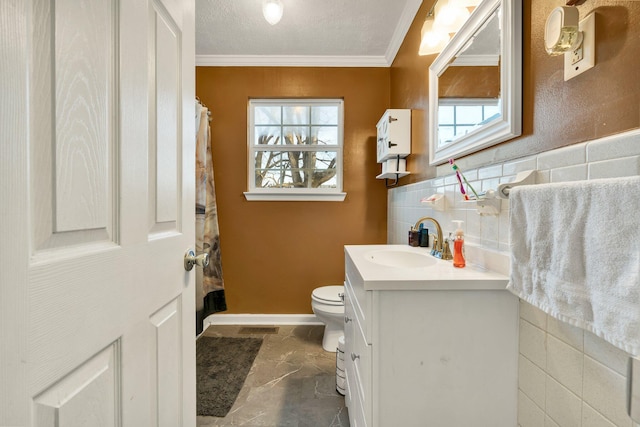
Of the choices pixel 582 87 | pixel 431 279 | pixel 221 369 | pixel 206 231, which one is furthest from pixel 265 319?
pixel 582 87

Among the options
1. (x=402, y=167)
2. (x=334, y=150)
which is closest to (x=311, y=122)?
(x=334, y=150)

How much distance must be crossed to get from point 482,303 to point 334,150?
193 cm

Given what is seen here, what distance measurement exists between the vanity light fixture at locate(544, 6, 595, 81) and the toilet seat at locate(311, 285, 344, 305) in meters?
1.59

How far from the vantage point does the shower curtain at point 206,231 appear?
2148mm

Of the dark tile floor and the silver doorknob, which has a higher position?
the silver doorknob

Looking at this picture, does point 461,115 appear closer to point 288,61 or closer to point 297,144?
point 297,144

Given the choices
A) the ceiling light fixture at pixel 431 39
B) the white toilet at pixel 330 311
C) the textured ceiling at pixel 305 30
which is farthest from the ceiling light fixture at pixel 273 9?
the white toilet at pixel 330 311

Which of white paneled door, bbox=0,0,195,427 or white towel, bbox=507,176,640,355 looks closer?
white paneled door, bbox=0,0,195,427

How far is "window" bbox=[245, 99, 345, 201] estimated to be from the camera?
2566 mm

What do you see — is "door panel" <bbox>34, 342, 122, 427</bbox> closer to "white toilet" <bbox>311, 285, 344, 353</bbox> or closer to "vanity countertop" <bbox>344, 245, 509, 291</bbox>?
"vanity countertop" <bbox>344, 245, 509, 291</bbox>

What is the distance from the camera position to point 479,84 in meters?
1.13

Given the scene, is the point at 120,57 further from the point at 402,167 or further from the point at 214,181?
the point at 214,181

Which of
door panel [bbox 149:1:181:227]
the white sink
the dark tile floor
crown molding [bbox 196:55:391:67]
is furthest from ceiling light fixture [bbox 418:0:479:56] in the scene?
the dark tile floor

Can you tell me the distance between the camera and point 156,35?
2.42 feet
